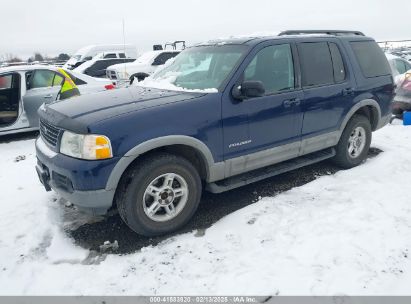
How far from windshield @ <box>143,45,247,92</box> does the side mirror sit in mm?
207

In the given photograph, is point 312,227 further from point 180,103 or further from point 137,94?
point 137,94

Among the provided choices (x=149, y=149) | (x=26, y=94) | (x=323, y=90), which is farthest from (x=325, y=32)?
(x=26, y=94)

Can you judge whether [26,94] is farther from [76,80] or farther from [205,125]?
[205,125]

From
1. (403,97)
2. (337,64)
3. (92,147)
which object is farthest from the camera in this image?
(403,97)

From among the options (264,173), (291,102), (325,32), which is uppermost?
(325,32)

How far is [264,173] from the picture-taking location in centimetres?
431

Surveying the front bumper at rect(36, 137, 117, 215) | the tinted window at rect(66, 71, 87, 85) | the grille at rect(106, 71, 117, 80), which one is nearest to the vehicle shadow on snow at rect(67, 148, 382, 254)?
the front bumper at rect(36, 137, 117, 215)

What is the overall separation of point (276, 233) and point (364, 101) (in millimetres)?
2756

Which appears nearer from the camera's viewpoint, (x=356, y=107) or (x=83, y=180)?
(x=83, y=180)

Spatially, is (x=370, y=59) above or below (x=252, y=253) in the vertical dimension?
above

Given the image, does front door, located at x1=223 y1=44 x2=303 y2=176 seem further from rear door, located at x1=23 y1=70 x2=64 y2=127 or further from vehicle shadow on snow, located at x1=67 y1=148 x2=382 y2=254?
rear door, located at x1=23 y1=70 x2=64 y2=127

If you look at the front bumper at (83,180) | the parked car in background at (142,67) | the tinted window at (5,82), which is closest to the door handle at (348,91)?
the front bumper at (83,180)

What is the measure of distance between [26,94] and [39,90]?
0.26m

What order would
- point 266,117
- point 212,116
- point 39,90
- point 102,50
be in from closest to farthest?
point 212,116 < point 266,117 < point 39,90 < point 102,50
